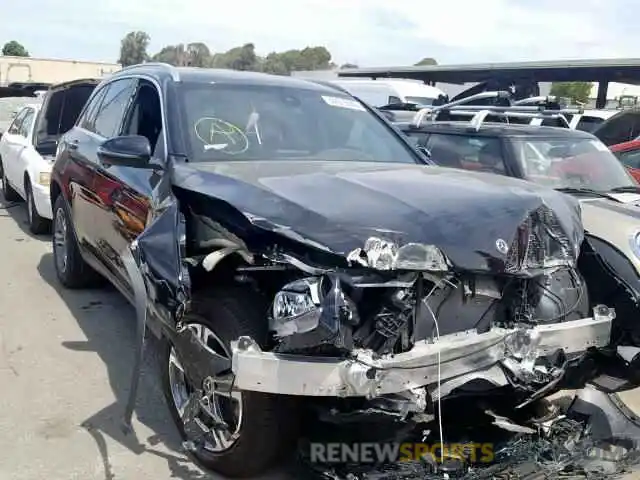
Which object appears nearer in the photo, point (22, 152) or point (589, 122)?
point (22, 152)

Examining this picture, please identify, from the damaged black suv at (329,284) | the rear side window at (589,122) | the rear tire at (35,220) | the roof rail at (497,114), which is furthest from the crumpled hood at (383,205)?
the rear side window at (589,122)

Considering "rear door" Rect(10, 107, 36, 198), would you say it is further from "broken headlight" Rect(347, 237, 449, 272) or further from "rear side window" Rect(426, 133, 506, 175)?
"broken headlight" Rect(347, 237, 449, 272)

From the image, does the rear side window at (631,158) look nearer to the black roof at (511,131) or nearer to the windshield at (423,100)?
the black roof at (511,131)

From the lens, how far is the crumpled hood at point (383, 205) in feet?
10.1

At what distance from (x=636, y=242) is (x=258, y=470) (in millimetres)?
2452

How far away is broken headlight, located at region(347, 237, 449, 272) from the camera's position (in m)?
2.96

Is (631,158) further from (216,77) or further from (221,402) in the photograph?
(221,402)

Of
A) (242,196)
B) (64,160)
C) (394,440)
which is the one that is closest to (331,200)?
(242,196)

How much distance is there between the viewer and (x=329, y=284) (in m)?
3.00

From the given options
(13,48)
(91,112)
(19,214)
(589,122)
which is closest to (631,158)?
(589,122)

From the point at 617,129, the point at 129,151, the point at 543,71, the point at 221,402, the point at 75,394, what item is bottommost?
the point at 75,394

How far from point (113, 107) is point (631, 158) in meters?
7.05

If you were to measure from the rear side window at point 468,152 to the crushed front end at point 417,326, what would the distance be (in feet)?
11.1

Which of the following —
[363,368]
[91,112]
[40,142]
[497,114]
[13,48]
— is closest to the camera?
[363,368]
